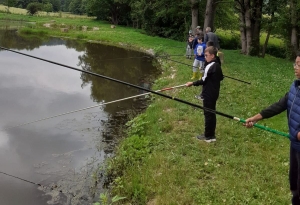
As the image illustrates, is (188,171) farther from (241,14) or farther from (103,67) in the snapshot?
(241,14)

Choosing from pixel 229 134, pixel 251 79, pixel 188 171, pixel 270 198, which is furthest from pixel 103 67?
pixel 270 198

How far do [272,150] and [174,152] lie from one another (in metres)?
2.40

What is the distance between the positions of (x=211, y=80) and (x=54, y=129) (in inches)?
210

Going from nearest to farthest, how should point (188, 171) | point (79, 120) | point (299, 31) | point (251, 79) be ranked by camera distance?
point (188, 171) → point (79, 120) → point (251, 79) → point (299, 31)

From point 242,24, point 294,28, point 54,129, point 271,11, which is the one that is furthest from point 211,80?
point 271,11

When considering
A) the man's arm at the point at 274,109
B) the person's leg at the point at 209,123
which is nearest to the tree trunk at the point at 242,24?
the person's leg at the point at 209,123

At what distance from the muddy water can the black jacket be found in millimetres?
3150

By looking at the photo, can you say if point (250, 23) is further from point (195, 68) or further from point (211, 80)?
point (211, 80)

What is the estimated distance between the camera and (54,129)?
1068 centimetres

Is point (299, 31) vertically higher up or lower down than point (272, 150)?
higher up

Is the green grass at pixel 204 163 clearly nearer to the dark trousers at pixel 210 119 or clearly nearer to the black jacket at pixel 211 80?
the dark trousers at pixel 210 119

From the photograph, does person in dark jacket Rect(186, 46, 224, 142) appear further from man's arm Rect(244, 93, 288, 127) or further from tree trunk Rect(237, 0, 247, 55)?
tree trunk Rect(237, 0, 247, 55)

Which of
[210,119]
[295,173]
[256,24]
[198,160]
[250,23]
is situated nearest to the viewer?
[295,173]

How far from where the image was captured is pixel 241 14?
29.2 m
